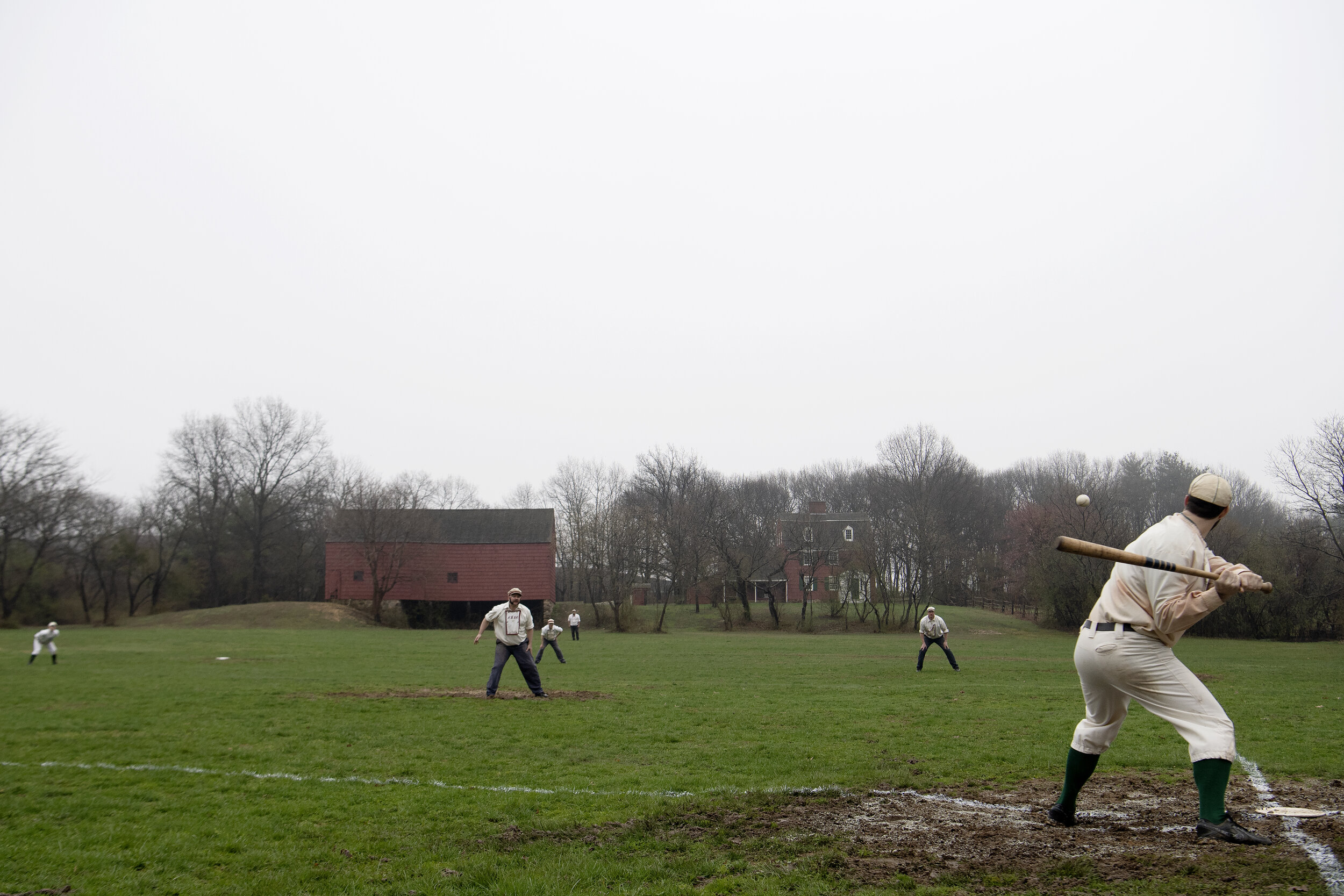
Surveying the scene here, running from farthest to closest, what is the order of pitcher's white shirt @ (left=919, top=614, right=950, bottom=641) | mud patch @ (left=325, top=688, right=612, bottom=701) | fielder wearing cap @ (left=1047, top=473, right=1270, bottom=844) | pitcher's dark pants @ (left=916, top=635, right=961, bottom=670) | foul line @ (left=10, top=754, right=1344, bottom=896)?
pitcher's dark pants @ (left=916, top=635, right=961, bottom=670) → pitcher's white shirt @ (left=919, top=614, right=950, bottom=641) → mud patch @ (left=325, top=688, right=612, bottom=701) → foul line @ (left=10, top=754, right=1344, bottom=896) → fielder wearing cap @ (left=1047, top=473, right=1270, bottom=844)

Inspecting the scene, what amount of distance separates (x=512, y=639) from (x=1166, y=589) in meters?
12.0

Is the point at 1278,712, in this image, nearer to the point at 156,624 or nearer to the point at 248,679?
the point at 248,679

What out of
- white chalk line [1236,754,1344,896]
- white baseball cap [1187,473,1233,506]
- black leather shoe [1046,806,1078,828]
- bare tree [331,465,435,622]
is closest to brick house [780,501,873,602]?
bare tree [331,465,435,622]

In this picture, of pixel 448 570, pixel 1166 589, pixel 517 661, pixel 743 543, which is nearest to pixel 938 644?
pixel 517 661

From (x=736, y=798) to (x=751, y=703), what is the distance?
26.9 feet

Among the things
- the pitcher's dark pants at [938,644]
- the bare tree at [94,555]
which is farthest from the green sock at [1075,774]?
the bare tree at [94,555]

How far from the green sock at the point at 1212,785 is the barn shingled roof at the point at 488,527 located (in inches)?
2403

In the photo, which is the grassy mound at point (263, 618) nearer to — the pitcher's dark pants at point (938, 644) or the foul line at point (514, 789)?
the pitcher's dark pants at point (938, 644)

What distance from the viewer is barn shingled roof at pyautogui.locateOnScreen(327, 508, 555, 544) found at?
65000 millimetres

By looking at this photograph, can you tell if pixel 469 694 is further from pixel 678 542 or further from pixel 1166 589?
pixel 678 542

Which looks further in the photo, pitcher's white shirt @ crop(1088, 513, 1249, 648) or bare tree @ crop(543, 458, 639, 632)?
bare tree @ crop(543, 458, 639, 632)

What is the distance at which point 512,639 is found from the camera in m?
15.5

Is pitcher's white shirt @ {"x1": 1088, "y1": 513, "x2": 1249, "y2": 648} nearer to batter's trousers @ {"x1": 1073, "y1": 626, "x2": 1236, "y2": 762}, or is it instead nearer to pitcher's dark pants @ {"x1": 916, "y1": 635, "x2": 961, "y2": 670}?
batter's trousers @ {"x1": 1073, "y1": 626, "x2": 1236, "y2": 762}

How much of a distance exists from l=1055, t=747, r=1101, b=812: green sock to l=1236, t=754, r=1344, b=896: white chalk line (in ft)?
4.12
